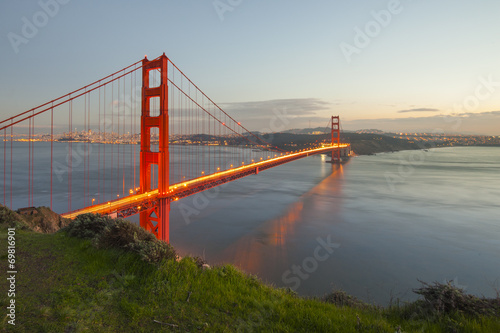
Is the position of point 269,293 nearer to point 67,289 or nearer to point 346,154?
point 67,289

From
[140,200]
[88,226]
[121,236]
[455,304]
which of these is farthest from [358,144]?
[121,236]

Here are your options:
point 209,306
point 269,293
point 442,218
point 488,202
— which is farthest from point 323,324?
point 488,202

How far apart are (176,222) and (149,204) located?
22.0ft

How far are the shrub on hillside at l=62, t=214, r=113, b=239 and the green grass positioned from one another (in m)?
0.76

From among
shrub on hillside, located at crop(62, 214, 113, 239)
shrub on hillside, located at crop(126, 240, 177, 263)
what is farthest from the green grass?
shrub on hillside, located at crop(62, 214, 113, 239)

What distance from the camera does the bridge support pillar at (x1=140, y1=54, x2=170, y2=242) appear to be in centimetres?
1839

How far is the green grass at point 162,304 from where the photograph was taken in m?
3.92

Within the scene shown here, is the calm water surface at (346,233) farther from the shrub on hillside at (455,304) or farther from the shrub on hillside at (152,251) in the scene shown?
the shrub on hillside at (152,251)

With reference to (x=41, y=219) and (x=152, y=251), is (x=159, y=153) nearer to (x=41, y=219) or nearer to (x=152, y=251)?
(x=41, y=219)

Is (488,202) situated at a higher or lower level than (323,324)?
lower

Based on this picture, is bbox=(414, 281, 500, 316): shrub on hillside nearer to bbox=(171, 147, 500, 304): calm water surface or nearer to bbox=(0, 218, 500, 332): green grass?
bbox=(0, 218, 500, 332): green grass

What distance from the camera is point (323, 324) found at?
4.16 metres

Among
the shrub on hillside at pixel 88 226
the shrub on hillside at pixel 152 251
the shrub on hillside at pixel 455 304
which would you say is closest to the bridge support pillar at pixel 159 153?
the shrub on hillside at pixel 88 226

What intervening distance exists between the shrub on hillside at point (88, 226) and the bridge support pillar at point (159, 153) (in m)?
11.5
